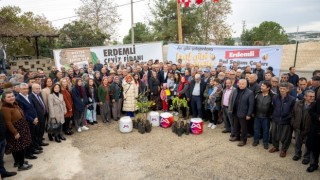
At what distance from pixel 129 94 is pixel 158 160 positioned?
3.44 metres

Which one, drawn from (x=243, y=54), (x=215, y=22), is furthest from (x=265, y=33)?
(x=243, y=54)

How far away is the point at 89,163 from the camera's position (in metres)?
5.61

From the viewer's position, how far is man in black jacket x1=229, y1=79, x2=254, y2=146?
6148 mm

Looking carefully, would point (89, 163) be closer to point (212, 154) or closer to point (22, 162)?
point (22, 162)

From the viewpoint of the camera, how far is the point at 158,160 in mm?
5680

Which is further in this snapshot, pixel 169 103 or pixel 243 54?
pixel 243 54

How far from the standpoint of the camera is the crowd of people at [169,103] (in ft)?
16.6

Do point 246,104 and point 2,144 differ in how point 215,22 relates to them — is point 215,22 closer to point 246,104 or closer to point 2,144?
point 246,104

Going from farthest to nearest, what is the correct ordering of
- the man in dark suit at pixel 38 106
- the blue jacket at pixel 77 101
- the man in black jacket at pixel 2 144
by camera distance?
the blue jacket at pixel 77 101
the man in dark suit at pixel 38 106
the man in black jacket at pixel 2 144

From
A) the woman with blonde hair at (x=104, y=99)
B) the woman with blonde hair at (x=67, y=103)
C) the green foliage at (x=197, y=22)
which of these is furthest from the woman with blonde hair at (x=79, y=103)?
the green foliage at (x=197, y=22)

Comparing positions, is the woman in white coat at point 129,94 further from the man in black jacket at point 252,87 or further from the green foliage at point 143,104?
the man in black jacket at point 252,87

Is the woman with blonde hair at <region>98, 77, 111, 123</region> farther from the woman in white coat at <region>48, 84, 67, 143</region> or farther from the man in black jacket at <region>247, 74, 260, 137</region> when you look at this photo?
the man in black jacket at <region>247, 74, 260, 137</region>

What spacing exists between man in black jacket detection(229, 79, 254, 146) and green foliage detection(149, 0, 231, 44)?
1945 cm

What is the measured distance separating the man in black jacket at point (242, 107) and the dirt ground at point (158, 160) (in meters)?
0.39
